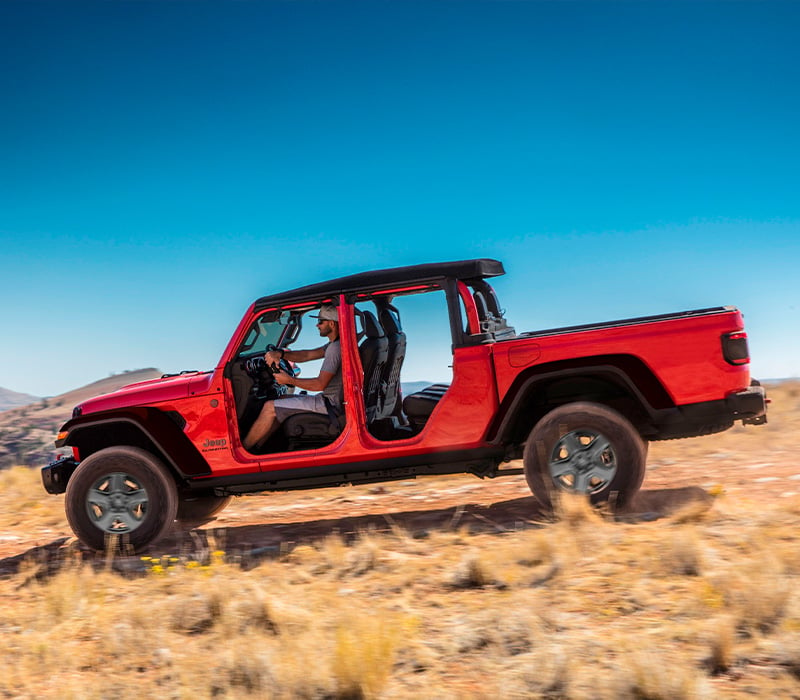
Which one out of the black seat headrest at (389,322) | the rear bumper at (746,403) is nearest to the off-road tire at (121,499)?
the black seat headrest at (389,322)

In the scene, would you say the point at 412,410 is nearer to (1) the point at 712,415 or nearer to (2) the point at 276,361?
(2) the point at 276,361

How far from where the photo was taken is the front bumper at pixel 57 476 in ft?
20.9

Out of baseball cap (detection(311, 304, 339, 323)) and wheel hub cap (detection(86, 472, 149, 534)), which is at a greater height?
baseball cap (detection(311, 304, 339, 323))

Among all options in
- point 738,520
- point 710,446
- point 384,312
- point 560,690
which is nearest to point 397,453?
point 384,312

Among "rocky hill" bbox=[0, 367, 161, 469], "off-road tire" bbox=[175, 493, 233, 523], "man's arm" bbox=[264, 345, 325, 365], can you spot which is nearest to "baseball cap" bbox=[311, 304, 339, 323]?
"man's arm" bbox=[264, 345, 325, 365]

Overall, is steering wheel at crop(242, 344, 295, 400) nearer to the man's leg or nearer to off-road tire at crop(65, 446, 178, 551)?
the man's leg

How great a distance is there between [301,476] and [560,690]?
3260 millimetres

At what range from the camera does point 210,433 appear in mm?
6168

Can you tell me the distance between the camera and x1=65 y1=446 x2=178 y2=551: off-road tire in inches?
242

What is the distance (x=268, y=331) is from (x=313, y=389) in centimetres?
66

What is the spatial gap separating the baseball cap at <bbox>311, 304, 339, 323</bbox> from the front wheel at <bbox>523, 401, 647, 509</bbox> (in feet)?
5.71

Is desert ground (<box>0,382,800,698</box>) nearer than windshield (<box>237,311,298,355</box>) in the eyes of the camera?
Yes

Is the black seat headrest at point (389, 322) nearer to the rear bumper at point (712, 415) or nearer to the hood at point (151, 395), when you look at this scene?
the hood at point (151, 395)

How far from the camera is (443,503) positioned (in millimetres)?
7312
